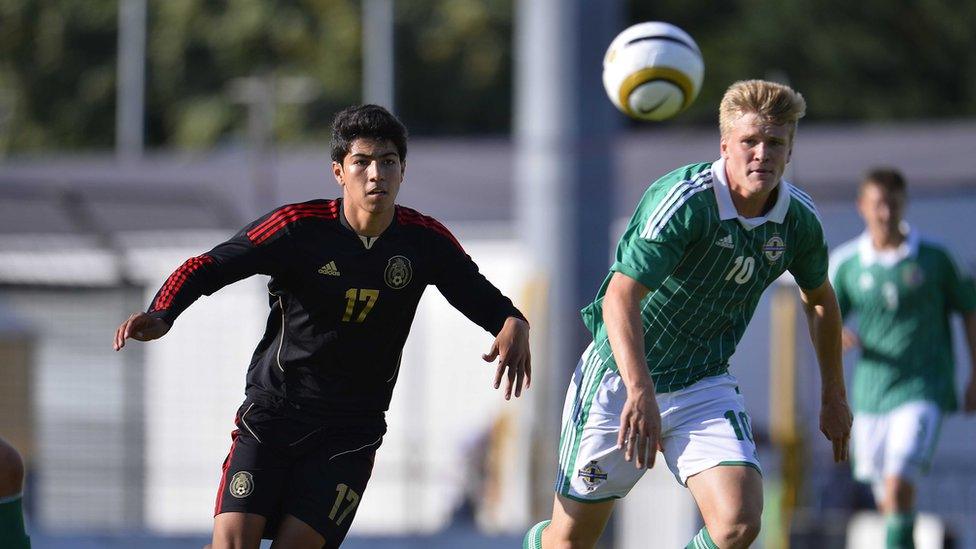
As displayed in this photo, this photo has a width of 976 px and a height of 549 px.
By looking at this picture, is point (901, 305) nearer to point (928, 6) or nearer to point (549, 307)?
point (549, 307)

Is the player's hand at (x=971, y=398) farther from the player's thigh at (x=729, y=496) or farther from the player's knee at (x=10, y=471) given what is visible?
the player's knee at (x=10, y=471)

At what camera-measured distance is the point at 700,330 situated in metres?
6.14

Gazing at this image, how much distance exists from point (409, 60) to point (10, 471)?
107 ft

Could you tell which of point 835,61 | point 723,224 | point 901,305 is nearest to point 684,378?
point 723,224

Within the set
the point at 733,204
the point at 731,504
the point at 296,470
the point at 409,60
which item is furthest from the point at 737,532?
the point at 409,60

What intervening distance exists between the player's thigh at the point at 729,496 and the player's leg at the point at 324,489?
1.31 meters

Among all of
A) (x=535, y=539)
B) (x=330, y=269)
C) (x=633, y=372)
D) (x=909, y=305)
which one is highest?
(x=330, y=269)

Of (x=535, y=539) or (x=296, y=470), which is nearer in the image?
(x=296, y=470)

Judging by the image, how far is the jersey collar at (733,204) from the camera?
589 cm

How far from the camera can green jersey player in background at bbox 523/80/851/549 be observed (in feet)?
18.9

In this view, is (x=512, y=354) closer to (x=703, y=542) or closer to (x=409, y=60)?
(x=703, y=542)

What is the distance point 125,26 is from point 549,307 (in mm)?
27351

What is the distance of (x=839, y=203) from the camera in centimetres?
1395

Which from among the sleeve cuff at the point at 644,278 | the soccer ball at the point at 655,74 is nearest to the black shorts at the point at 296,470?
the sleeve cuff at the point at 644,278
